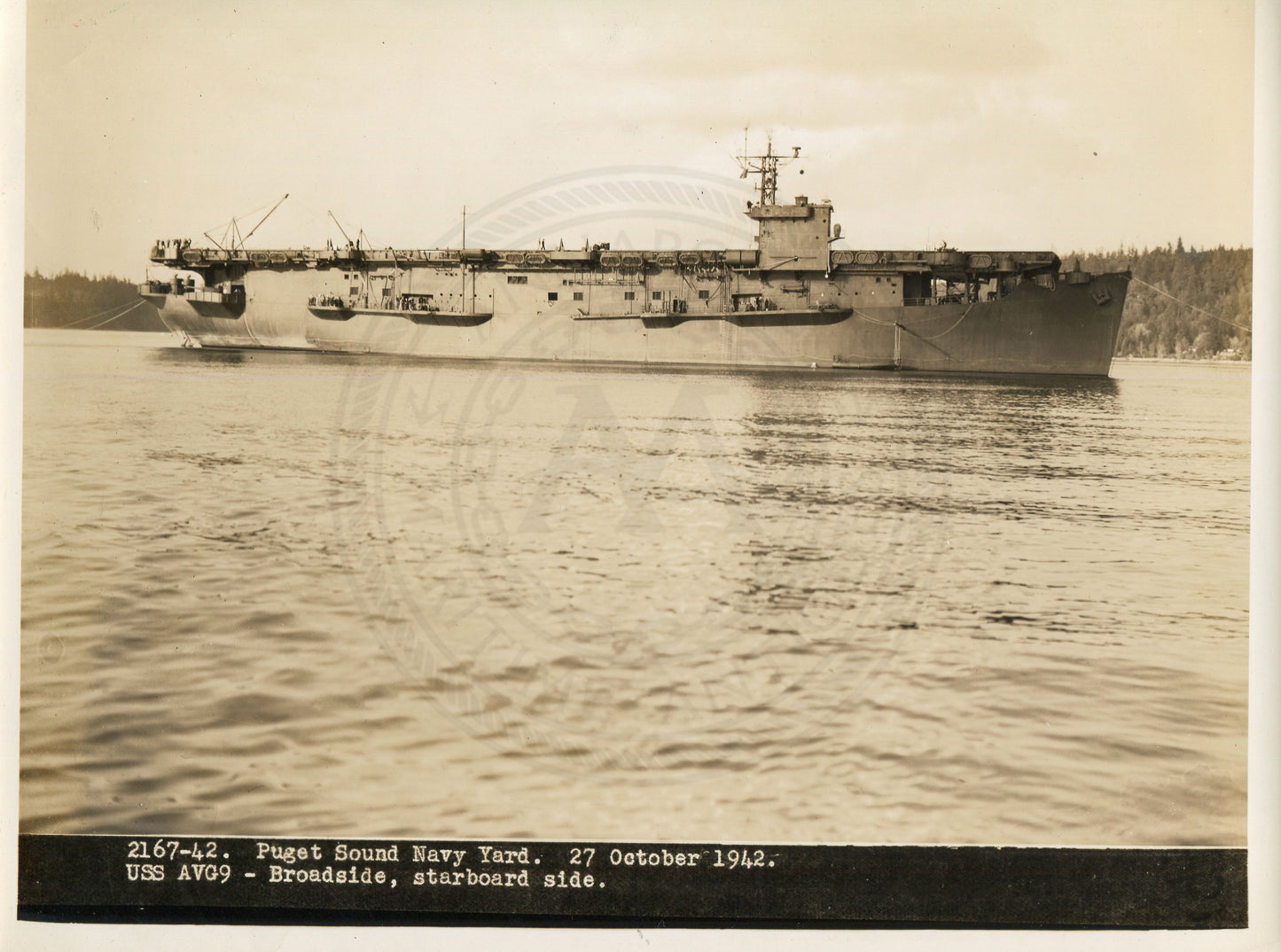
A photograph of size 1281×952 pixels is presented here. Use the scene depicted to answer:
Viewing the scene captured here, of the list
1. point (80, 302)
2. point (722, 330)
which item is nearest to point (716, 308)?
point (722, 330)

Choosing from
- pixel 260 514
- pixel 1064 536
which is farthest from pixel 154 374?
pixel 1064 536

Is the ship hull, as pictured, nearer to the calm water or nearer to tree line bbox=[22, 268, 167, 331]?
tree line bbox=[22, 268, 167, 331]

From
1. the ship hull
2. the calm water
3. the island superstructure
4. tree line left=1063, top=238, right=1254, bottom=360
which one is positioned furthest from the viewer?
the ship hull

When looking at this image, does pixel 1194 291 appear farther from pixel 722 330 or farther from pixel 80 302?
pixel 722 330

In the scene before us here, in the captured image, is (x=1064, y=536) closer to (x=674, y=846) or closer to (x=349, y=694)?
(x=674, y=846)

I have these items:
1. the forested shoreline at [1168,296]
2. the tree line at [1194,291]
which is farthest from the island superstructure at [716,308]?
the forested shoreline at [1168,296]

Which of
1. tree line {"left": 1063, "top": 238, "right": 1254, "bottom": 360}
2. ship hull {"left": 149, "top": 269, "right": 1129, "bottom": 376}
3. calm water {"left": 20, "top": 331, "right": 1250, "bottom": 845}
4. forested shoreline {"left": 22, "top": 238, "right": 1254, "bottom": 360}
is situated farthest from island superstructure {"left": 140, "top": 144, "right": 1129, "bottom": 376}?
calm water {"left": 20, "top": 331, "right": 1250, "bottom": 845}

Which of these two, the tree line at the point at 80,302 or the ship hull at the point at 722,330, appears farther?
the ship hull at the point at 722,330

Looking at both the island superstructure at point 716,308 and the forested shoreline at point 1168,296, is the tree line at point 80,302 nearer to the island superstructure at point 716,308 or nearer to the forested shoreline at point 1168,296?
the forested shoreline at point 1168,296
